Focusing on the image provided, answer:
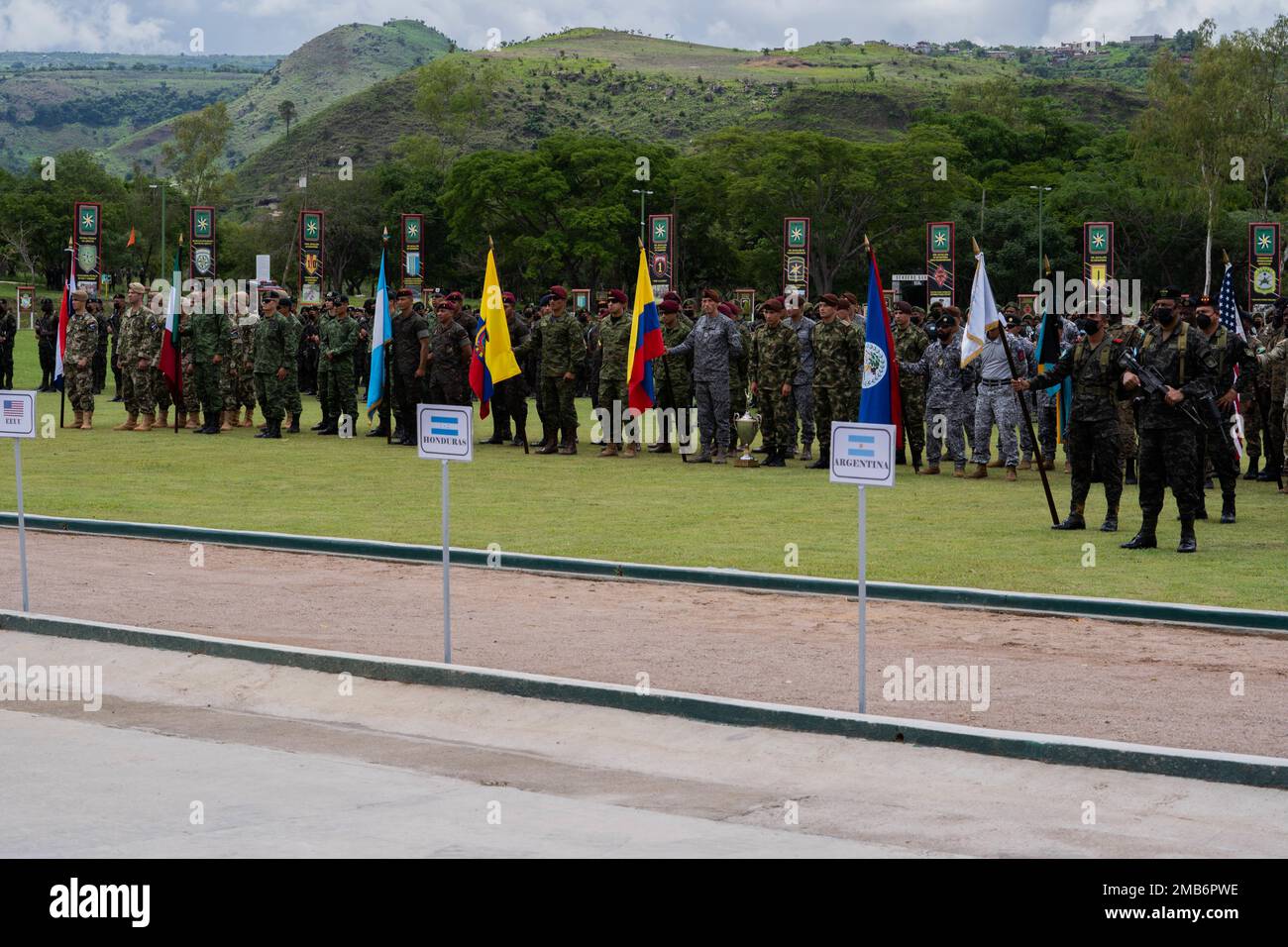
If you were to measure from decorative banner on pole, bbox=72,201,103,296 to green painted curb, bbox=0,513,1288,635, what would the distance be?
39450 mm

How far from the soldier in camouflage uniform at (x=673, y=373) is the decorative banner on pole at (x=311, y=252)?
42.2 m

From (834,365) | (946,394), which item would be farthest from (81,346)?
(946,394)

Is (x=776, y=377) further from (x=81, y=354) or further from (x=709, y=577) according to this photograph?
(x=81, y=354)

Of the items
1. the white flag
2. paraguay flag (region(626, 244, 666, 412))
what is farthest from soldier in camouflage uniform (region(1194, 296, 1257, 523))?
paraguay flag (region(626, 244, 666, 412))

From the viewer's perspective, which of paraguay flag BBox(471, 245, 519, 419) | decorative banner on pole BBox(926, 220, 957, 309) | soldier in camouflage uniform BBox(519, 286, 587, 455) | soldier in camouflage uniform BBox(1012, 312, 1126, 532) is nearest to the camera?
soldier in camouflage uniform BBox(1012, 312, 1126, 532)

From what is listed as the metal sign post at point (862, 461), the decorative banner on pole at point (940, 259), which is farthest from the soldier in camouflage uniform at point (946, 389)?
the decorative banner on pole at point (940, 259)

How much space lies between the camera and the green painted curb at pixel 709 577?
1125 cm

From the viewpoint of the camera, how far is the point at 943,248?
2248 inches

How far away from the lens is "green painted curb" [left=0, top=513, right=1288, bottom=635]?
11250 mm

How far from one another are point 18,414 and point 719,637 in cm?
515

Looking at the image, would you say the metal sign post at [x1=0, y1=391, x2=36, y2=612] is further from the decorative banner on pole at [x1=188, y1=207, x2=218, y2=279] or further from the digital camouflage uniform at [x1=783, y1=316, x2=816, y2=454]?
the decorative banner on pole at [x1=188, y1=207, x2=218, y2=279]

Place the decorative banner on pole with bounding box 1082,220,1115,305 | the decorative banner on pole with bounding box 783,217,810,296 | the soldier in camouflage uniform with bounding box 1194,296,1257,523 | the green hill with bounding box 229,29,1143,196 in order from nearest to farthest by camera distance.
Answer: the soldier in camouflage uniform with bounding box 1194,296,1257,523, the decorative banner on pole with bounding box 1082,220,1115,305, the decorative banner on pole with bounding box 783,217,810,296, the green hill with bounding box 229,29,1143,196

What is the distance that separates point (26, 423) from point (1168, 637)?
304 inches

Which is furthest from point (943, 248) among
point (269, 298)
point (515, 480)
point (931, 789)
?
point (931, 789)
